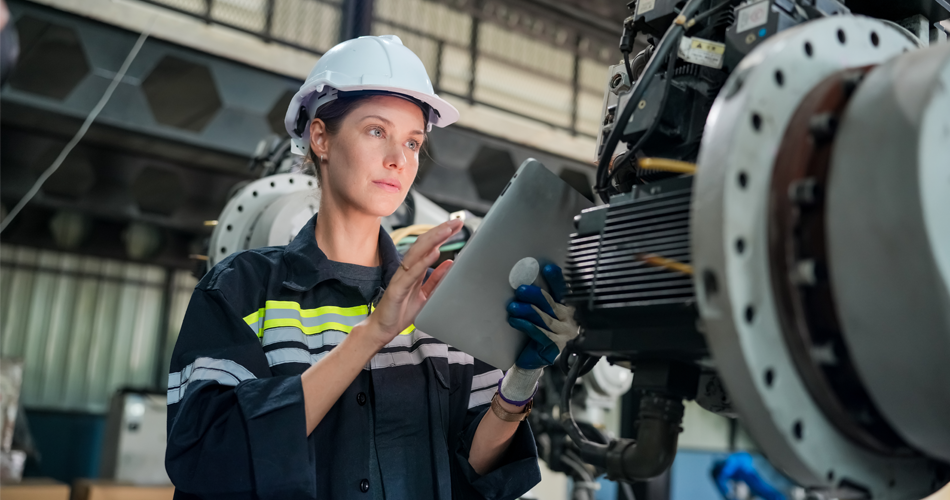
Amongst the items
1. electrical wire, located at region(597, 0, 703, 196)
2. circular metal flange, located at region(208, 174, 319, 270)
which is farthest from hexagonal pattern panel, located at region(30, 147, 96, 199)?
electrical wire, located at region(597, 0, 703, 196)

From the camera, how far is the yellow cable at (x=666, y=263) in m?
0.71

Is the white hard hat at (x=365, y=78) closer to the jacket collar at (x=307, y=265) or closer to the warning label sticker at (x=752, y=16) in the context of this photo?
the jacket collar at (x=307, y=265)

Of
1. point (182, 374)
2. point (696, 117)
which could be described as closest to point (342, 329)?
point (182, 374)

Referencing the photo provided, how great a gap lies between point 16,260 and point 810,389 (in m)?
7.58

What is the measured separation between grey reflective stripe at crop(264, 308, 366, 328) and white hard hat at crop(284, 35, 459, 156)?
15.4 inches

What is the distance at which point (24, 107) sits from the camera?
14.7 ft

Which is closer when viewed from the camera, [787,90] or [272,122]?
[787,90]

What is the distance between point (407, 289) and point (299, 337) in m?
0.28

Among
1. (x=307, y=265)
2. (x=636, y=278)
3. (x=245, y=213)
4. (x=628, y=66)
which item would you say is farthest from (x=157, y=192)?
(x=636, y=278)

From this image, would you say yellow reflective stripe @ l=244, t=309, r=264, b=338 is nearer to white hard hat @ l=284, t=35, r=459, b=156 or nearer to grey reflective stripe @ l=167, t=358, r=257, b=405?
grey reflective stripe @ l=167, t=358, r=257, b=405

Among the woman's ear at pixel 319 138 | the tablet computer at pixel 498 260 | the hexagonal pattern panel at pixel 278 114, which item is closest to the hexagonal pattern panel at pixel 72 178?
the hexagonal pattern panel at pixel 278 114

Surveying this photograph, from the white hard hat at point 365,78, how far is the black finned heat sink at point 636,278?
→ 58 centimetres

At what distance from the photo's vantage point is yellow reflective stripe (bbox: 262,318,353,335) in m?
1.20

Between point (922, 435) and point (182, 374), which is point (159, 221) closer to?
point (182, 374)
